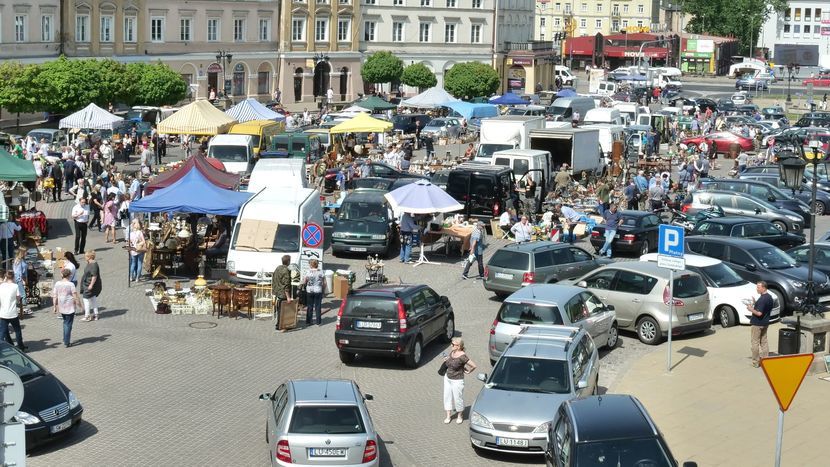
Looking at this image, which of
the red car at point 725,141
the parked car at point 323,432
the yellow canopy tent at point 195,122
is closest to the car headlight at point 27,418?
the parked car at point 323,432

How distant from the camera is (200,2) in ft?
251

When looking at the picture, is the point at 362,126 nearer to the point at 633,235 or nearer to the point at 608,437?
the point at 633,235

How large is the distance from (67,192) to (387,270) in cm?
1518

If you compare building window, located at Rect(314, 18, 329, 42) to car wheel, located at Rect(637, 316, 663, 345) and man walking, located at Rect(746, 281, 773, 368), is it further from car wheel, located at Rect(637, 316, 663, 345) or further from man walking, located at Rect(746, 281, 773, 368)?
man walking, located at Rect(746, 281, 773, 368)

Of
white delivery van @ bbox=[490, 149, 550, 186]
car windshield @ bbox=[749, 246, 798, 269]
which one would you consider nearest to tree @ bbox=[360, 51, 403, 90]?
white delivery van @ bbox=[490, 149, 550, 186]

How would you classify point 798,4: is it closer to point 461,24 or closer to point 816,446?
point 461,24

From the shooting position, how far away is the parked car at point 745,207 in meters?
36.6

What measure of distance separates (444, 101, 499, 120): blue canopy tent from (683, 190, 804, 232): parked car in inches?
1021

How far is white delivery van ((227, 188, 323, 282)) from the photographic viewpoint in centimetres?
2716

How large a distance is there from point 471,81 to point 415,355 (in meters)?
61.1

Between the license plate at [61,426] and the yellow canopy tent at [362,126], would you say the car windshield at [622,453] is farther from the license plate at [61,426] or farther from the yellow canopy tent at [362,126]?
the yellow canopy tent at [362,126]

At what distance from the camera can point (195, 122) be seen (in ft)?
144

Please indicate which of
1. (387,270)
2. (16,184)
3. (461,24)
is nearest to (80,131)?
(16,184)

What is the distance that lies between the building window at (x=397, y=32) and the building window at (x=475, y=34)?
22.9 ft
